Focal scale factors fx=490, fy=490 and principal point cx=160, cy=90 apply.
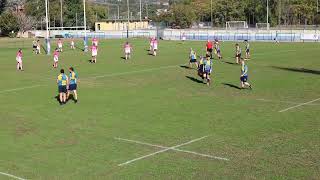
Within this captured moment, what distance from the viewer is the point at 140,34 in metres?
99.4

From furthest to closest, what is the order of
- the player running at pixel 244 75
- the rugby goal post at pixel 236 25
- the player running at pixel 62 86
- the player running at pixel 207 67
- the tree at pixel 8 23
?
the tree at pixel 8 23
the rugby goal post at pixel 236 25
the player running at pixel 207 67
the player running at pixel 244 75
the player running at pixel 62 86

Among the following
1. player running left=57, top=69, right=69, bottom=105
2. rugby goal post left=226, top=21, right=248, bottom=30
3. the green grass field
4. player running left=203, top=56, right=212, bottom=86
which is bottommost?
the green grass field

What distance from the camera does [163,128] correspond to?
17.7 metres

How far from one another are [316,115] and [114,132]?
8.23 metres

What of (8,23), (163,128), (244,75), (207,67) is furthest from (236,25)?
(163,128)

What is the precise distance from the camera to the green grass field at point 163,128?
13086 millimetres

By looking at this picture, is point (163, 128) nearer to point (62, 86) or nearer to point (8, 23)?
point (62, 86)

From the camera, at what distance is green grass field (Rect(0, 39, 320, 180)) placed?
13.1 meters

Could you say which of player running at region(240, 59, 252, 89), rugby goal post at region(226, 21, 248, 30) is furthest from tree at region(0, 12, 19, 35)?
player running at region(240, 59, 252, 89)

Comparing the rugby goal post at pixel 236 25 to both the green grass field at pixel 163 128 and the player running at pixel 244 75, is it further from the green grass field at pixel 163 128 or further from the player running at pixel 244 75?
the player running at pixel 244 75

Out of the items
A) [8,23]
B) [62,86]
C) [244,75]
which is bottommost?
[62,86]

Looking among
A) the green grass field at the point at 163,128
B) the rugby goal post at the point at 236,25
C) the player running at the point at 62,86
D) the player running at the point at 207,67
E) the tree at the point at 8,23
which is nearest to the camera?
the green grass field at the point at 163,128

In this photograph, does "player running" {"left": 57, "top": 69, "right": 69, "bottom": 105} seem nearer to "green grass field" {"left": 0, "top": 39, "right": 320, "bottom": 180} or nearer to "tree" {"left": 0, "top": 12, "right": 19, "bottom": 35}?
"green grass field" {"left": 0, "top": 39, "right": 320, "bottom": 180}

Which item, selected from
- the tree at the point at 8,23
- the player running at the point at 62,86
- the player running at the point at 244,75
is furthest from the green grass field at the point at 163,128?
the tree at the point at 8,23
